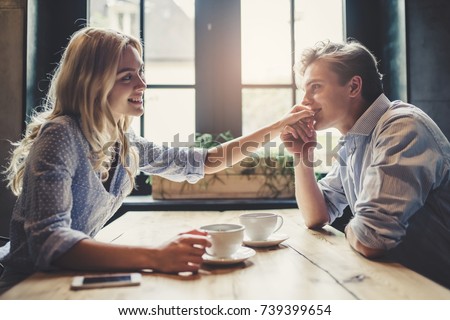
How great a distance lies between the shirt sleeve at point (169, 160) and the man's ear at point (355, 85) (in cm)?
71

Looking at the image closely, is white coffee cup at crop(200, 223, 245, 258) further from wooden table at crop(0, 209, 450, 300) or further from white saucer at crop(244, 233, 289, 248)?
white saucer at crop(244, 233, 289, 248)

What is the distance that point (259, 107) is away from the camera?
276cm

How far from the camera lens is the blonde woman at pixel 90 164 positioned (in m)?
0.96

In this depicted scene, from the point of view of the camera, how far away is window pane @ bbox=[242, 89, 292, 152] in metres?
2.75

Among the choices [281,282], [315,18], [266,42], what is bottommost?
[281,282]

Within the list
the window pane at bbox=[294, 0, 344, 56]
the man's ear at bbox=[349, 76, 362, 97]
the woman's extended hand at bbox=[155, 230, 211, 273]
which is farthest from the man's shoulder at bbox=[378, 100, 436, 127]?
the window pane at bbox=[294, 0, 344, 56]

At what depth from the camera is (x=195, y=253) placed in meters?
0.97

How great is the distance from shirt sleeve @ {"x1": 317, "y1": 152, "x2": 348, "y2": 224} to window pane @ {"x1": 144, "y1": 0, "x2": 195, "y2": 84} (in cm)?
133

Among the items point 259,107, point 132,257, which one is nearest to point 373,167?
point 132,257

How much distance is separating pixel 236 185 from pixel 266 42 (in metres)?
1.04

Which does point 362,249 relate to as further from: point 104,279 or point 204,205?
point 204,205

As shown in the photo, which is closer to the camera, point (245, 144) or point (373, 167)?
point (373, 167)

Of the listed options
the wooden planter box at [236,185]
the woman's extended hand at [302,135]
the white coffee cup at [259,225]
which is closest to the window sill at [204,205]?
the wooden planter box at [236,185]
